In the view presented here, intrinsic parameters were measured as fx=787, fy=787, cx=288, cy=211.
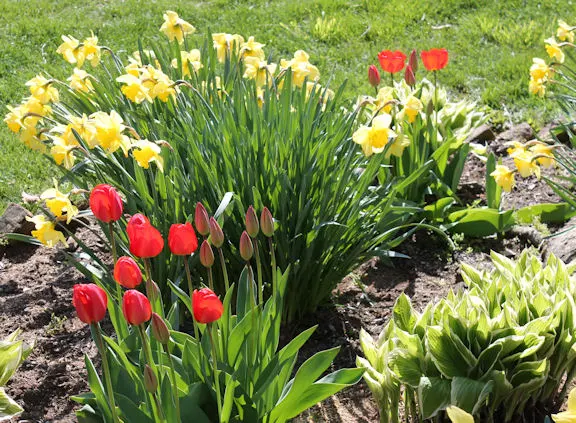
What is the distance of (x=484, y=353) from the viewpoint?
2289mm

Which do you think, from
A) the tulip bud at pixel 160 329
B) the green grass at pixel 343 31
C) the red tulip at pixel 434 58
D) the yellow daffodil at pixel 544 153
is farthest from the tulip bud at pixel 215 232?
the green grass at pixel 343 31

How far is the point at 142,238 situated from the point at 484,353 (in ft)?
3.65

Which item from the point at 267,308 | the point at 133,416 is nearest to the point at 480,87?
the point at 267,308

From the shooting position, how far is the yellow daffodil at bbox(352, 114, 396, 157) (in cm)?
261

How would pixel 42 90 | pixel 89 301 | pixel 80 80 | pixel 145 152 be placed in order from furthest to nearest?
pixel 80 80, pixel 42 90, pixel 145 152, pixel 89 301

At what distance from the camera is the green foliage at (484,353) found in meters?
2.29

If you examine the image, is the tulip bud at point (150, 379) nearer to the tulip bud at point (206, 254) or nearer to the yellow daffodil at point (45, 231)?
the tulip bud at point (206, 254)

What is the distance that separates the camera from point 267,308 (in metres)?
2.23

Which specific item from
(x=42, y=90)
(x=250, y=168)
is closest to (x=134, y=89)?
(x=42, y=90)

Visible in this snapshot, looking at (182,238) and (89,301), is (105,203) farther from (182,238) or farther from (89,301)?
(89,301)

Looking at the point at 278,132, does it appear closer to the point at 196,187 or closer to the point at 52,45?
the point at 196,187

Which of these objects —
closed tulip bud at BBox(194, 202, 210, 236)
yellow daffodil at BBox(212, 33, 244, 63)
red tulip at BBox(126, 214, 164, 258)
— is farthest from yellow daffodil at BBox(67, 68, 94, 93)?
red tulip at BBox(126, 214, 164, 258)

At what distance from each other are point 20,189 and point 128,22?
2277 millimetres

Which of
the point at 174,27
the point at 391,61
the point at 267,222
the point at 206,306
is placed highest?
the point at 174,27
